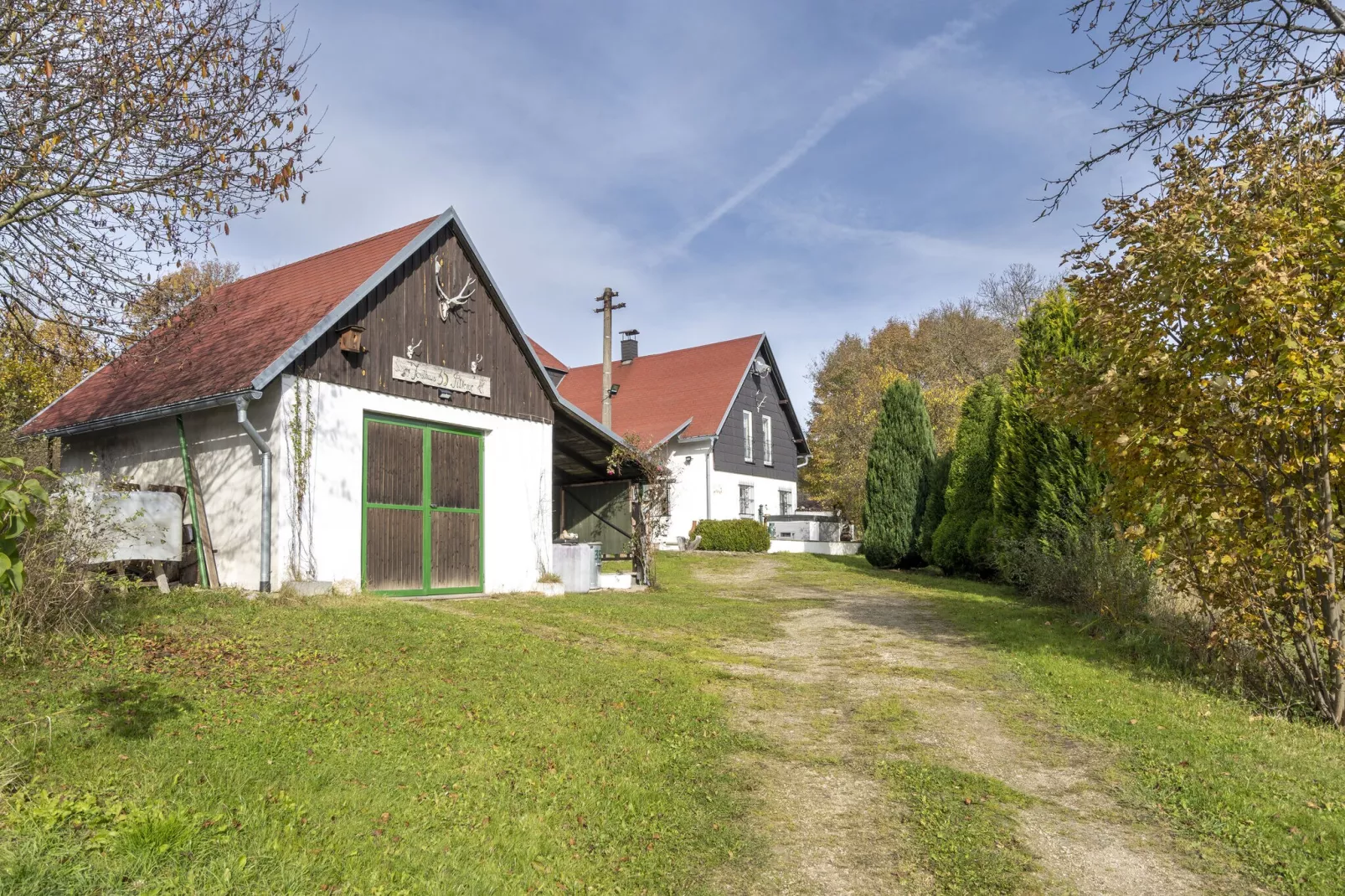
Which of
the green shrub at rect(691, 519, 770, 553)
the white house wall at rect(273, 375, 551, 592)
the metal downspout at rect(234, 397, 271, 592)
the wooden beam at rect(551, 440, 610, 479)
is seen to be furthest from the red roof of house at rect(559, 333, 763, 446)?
the metal downspout at rect(234, 397, 271, 592)

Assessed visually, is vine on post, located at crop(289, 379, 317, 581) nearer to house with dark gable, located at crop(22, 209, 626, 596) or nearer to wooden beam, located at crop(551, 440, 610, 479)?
house with dark gable, located at crop(22, 209, 626, 596)

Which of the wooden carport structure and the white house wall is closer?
the white house wall

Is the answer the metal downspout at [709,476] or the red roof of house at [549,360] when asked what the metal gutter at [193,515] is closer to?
the red roof of house at [549,360]

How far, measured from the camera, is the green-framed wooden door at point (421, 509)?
12.8 m

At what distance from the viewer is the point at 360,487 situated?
1257 centimetres

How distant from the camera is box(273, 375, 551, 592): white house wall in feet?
38.1

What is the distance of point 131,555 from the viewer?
10.9m

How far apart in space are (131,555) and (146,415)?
234 cm

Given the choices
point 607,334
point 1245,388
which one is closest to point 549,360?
point 607,334

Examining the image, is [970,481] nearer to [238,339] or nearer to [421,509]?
[421,509]

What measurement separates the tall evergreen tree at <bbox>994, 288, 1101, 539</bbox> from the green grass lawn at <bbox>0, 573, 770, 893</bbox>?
9086 mm

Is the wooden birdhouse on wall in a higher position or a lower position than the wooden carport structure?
higher

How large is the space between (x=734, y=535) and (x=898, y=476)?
20.9ft

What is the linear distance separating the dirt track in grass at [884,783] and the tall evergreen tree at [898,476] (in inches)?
549
